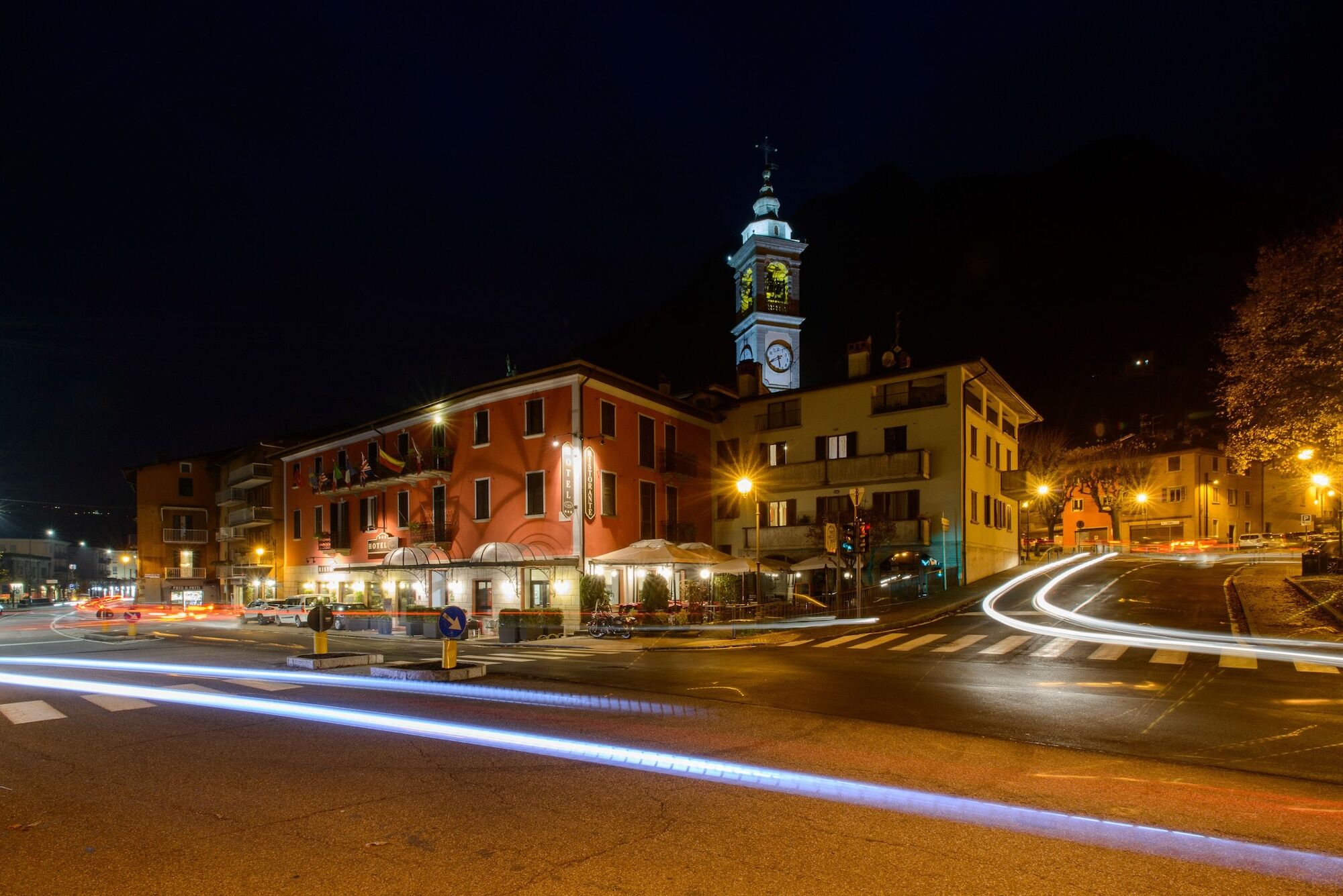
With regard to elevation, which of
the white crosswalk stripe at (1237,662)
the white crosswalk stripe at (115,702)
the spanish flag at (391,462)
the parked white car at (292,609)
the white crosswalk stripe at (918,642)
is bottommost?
the parked white car at (292,609)

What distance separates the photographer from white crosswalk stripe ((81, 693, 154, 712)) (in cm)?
995

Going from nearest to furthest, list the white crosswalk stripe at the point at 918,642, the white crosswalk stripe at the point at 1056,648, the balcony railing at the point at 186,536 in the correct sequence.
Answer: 1. the white crosswalk stripe at the point at 1056,648
2. the white crosswalk stripe at the point at 918,642
3. the balcony railing at the point at 186,536

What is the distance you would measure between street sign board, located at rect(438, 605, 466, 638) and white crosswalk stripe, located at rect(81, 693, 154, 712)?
4.02 m

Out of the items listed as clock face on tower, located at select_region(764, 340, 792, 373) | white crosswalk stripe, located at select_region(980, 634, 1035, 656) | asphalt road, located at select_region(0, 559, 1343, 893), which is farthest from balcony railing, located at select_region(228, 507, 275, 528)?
white crosswalk stripe, located at select_region(980, 634, 1035, 656)

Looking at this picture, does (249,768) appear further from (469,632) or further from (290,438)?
(290,438)

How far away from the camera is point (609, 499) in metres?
→ 30.0

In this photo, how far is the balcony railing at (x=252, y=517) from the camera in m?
51.1

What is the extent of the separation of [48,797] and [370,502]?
33333mm

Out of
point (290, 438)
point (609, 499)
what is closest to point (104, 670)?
point (609, 499)

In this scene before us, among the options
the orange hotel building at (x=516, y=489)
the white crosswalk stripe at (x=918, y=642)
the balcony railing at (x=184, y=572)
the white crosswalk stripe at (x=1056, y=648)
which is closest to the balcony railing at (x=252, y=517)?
the balcony railing at (x=184, y=572)

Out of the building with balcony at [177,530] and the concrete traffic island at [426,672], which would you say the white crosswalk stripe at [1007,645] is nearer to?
the concrete traffic island at [426,672]

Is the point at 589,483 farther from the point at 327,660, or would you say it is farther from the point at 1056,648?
the point at 1056,648

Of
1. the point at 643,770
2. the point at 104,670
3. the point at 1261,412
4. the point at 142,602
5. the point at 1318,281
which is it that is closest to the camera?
the point at 643,770

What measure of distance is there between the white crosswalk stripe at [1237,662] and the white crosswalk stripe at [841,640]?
7837 mm
